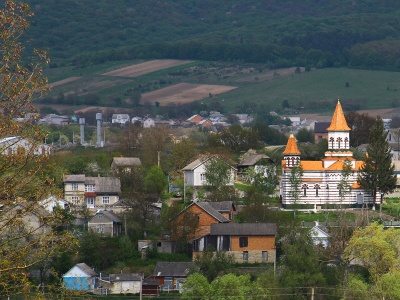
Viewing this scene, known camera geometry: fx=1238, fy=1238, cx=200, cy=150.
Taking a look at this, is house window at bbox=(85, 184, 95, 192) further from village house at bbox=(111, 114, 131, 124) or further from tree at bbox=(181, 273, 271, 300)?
village house at bbox=(111, 114, 131, 124)

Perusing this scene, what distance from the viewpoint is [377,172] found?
71.6m

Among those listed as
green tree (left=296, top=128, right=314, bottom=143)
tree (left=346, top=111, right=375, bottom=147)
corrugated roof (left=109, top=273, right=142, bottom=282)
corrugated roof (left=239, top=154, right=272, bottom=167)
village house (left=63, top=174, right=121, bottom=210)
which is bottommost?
corrugated roof (left=109, top=273, right=142, bottom=282)

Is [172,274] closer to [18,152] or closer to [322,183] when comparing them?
[322,183]

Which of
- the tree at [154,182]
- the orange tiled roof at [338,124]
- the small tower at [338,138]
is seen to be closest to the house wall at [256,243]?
the tree at [154,182]

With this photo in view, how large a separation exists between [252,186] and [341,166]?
5.72 m

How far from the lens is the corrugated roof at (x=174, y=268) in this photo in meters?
57.2

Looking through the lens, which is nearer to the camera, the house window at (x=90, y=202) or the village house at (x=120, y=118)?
the house window at (x=90, y=202)

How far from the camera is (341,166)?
241 feet

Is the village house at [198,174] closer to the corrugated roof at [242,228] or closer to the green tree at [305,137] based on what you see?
the corrugated roof at [242,228]

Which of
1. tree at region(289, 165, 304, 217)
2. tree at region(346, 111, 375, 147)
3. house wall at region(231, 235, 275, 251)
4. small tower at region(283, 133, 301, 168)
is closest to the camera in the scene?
house wall at region(231, 235, 275, 251)

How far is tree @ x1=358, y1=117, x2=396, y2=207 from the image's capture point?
71.2 meters

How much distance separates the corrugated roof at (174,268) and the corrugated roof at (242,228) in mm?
3924

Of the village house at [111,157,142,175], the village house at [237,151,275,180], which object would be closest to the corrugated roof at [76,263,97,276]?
the village house at [111,157,142,175]

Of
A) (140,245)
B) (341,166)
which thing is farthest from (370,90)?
(140,245)
